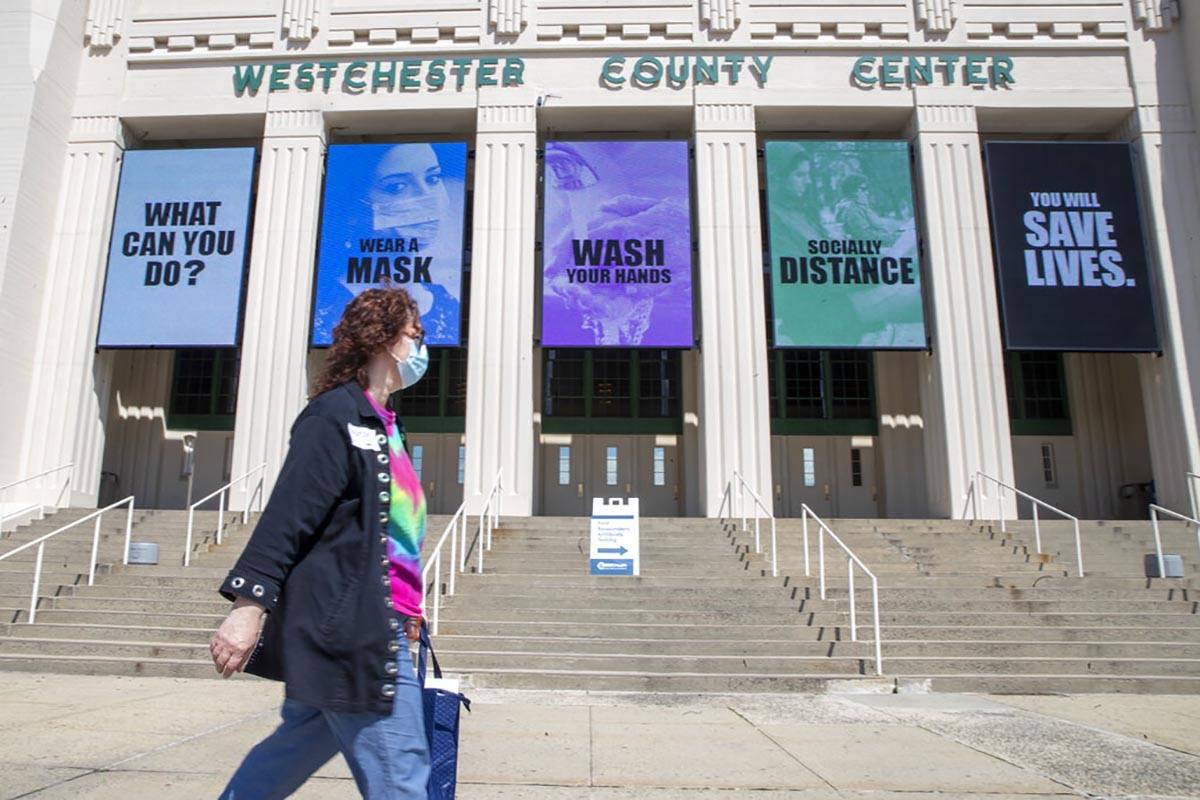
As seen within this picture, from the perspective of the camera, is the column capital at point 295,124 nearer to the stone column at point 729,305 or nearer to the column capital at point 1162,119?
the stone column at point 729,305

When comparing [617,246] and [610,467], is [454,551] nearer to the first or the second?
[617,246]

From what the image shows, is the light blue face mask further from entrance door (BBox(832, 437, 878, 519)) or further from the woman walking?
entrance door (BBox(832, 437, 878, 519))

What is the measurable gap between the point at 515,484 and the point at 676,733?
11239mm

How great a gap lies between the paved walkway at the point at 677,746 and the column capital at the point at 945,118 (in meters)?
14.1

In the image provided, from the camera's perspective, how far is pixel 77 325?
57.6 feet

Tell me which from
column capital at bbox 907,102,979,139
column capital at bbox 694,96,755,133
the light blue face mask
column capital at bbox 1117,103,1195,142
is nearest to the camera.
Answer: the light blue face mask

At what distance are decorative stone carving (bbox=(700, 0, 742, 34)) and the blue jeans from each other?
734 inches

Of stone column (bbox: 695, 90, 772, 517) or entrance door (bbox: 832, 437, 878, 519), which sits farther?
entrance door (bbox: 832, 437, 878, 519)

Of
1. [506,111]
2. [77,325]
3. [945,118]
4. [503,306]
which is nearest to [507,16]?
[506,111]

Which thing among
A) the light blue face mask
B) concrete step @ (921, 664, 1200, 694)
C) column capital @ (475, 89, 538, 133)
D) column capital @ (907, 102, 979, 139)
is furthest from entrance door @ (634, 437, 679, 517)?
the light blue face mask

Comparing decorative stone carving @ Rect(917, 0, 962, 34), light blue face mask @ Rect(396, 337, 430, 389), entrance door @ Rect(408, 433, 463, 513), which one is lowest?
light blue face mask @ Rect(396, 337, 430, 389)

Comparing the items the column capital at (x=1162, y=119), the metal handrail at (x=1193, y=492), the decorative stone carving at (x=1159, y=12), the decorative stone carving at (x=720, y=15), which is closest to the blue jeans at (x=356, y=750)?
the metal handrail at (x=1193, y=492)

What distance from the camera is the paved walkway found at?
398 centimetres

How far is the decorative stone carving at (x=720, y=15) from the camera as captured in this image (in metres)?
18.0
